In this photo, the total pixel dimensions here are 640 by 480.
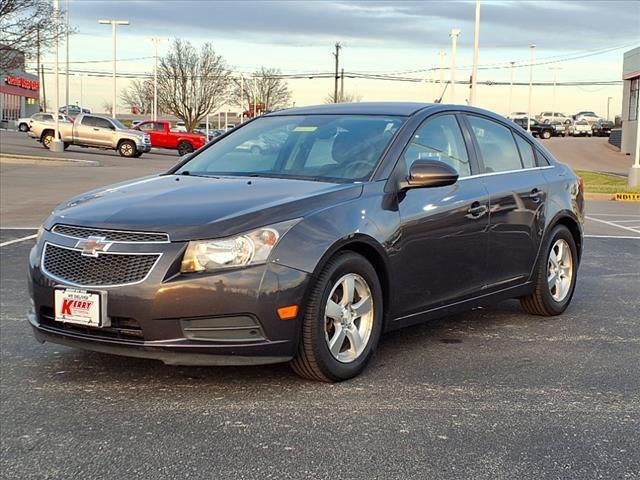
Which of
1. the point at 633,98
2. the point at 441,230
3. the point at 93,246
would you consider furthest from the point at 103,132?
the point at 93,246

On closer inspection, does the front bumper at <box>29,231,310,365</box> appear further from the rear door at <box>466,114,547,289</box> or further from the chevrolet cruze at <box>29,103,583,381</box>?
the rear door at <box>466,114,547,289</box>

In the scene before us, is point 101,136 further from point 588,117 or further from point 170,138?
point 588,117

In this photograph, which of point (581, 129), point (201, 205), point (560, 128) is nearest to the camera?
point (201, 205)

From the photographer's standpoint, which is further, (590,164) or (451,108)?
(590,164)

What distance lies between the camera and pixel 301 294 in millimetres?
4234

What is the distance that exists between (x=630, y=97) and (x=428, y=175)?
161 feet

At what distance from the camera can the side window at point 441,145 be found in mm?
5328

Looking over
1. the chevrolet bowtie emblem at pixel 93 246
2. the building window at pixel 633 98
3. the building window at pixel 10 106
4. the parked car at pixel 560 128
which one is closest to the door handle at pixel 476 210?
the chevrolet bowtie emblem at pixel 93 246

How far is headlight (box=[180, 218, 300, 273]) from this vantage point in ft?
13.5

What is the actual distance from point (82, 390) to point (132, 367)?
47cm

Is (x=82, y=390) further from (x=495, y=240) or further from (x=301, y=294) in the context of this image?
(x=495, y=240)

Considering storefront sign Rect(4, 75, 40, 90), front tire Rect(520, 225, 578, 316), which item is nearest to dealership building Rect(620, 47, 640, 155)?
front tire Rect(520, 225, 578, 316)

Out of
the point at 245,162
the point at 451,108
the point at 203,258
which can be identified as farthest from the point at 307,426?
the point at 451,108

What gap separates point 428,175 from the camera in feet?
16.1
